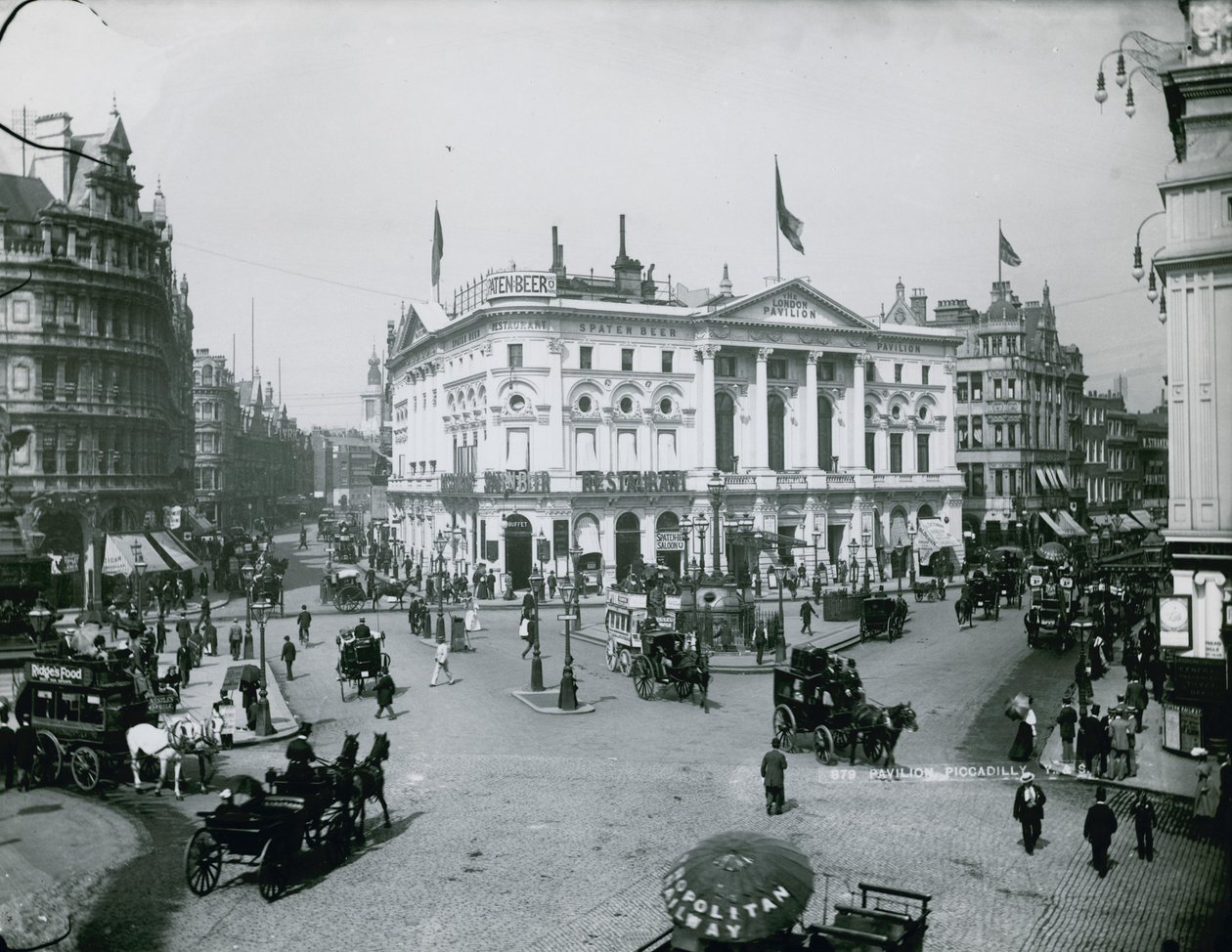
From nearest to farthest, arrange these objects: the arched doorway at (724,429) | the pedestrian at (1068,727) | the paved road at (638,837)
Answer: the paved road at (638,837)
the pedestrian at (1068,727)
the arched doorway at (724,429)

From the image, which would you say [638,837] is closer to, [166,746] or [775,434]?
[166,746]

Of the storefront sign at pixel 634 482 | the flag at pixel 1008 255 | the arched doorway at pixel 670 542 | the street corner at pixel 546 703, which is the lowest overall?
the street corner at pixel 546 703

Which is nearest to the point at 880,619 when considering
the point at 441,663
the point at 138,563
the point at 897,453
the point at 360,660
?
the point at 441,663

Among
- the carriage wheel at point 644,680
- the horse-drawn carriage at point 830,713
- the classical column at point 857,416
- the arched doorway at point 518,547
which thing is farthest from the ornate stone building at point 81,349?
the classical column at point 857,416

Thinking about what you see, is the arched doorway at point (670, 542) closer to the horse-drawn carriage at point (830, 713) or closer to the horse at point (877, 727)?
the horse-drawn carriage at point (830, 713)

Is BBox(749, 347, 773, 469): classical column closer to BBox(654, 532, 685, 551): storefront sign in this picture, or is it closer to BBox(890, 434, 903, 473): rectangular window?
BBox(654, 532, 685, 551): storefront sign

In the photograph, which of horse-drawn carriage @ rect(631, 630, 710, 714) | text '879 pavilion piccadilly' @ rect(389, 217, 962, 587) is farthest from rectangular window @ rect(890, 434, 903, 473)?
horse-drawn carriage @ rect(631, 630, 710, 714)
